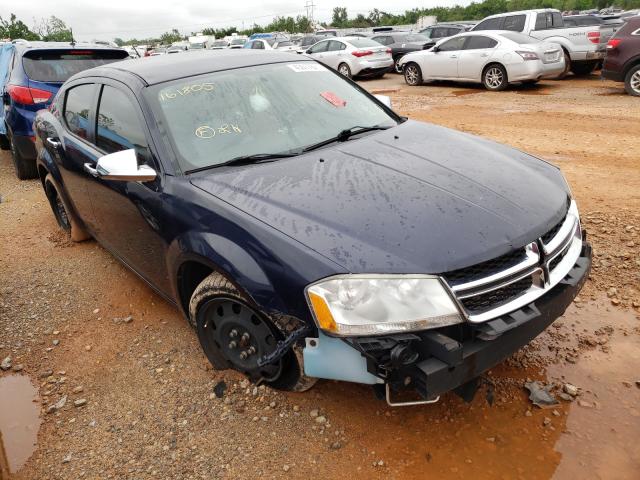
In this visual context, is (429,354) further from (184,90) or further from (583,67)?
(583,67)

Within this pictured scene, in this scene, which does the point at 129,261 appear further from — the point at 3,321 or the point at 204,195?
the point at 204,195

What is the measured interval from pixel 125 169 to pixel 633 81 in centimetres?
1064

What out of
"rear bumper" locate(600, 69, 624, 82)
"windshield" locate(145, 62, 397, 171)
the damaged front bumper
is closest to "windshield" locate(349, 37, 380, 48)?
"rear bumper" locate(600, 69, 624, 82)

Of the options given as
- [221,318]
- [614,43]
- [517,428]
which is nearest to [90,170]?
[221,318]

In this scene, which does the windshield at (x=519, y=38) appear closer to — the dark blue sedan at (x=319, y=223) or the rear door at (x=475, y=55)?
the rear door at (x=475, y=55)

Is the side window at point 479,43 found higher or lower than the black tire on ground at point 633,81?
higher

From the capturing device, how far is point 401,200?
2223mm

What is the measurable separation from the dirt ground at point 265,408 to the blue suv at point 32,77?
319 centimetres

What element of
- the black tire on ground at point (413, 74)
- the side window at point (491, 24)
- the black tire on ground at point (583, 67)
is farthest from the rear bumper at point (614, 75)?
the black tire on ground at point (413, 74)

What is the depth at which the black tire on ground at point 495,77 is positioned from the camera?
1162 cm

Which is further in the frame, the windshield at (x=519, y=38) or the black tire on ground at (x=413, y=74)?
the black tire on ground at (x=413, y=74)

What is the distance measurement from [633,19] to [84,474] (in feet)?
38.0

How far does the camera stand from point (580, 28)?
12.1 m

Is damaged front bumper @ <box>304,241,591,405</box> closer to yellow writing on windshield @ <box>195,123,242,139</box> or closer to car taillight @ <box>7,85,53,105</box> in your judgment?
yellow writing on windshield @ <box>195,123,242,139</box>
